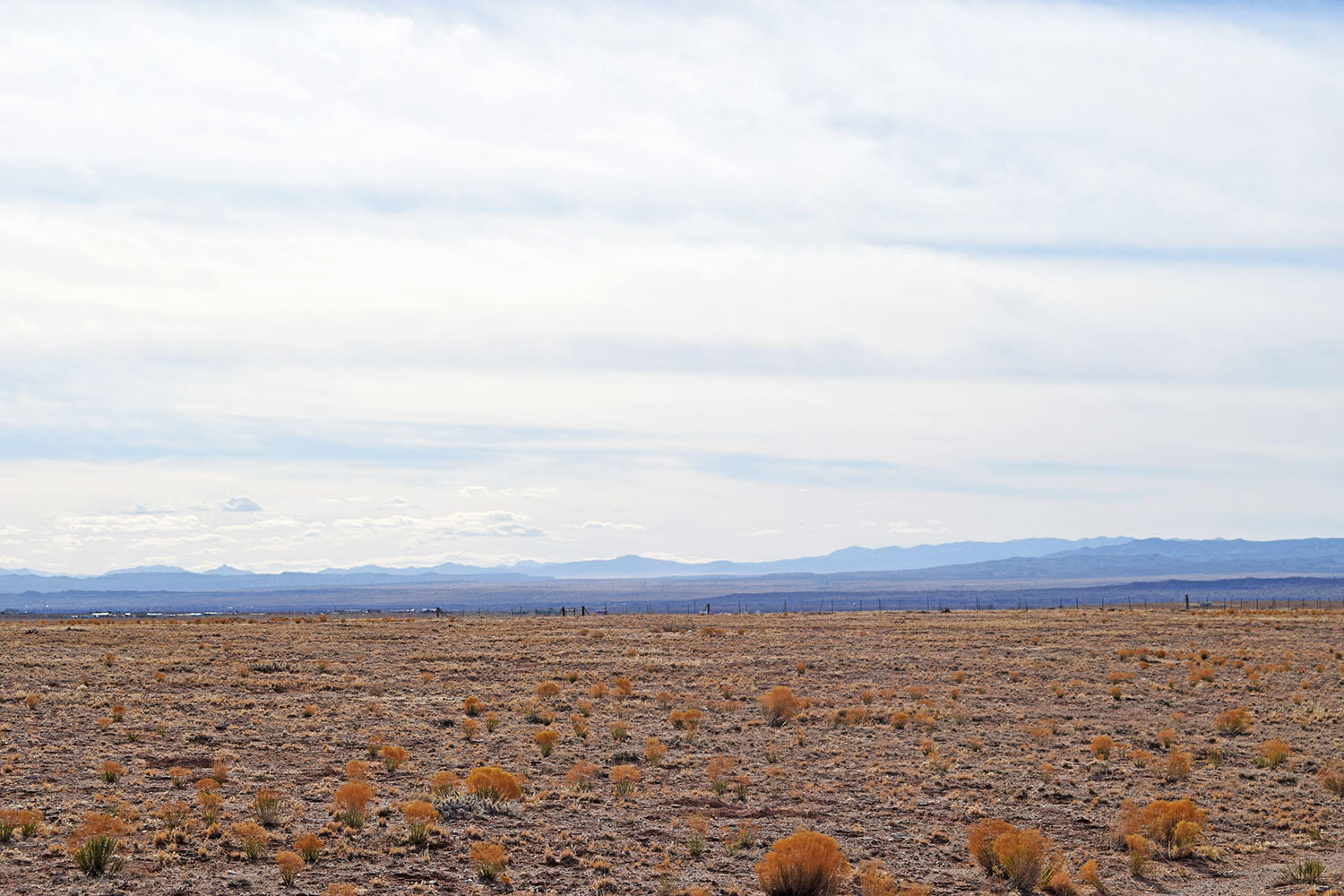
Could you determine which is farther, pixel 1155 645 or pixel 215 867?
pixel 1155 645

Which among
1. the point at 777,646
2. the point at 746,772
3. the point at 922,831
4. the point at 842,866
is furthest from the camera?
the point at 777,646

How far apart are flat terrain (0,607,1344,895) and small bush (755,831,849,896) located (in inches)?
22.6

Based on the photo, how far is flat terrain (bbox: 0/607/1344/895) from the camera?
55.8 feet

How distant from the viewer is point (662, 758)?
2522cm

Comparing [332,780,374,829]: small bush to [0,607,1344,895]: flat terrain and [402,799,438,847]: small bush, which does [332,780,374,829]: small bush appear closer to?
[0,607,1344,895]: flat terrain

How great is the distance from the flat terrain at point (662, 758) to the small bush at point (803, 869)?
0.57 meters

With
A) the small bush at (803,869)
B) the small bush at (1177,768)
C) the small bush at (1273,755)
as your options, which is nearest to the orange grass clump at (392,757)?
the small bush at (803,869)

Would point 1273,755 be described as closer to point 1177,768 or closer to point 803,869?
point 1177,768

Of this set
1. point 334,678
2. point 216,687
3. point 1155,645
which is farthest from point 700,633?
point 216,687

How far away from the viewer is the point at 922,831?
63.7ft

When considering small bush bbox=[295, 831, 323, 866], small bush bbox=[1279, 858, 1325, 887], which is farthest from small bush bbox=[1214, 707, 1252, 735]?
small bush bbox=[295, 831, 323, 866]

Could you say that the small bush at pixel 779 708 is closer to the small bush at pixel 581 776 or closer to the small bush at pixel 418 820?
the small bush at pixel 581 776

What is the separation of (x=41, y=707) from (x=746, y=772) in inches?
731

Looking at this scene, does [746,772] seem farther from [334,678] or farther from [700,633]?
[700,633]
